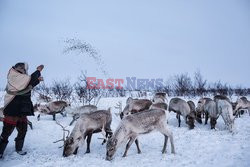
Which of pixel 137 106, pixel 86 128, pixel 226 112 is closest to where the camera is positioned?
pixel 86 128

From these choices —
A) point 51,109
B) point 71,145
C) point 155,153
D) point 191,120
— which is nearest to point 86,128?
point 71,145

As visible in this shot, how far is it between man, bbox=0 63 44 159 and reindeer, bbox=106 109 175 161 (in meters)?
2.41

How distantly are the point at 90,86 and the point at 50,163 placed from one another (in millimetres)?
10708

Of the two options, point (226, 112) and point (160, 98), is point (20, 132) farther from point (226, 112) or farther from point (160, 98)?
point (160, 98)

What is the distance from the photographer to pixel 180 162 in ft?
16.0

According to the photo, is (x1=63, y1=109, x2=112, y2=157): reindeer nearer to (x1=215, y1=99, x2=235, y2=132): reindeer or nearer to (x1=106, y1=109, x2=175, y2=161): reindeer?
(x1=106, y1=109, x2=175, y2=161): reindeer

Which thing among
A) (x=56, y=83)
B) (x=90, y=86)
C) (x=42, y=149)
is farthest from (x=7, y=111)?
(x=56, y=83)

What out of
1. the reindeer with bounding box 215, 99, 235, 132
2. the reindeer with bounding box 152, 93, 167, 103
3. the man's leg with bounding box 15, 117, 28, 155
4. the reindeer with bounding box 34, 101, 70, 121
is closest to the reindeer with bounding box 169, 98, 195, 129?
the reindeer with bounding box 215, 99, 235, 132

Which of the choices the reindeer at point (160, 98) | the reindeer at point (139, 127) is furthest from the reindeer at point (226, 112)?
the reindeer at point (160, 98)

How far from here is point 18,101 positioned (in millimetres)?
5684

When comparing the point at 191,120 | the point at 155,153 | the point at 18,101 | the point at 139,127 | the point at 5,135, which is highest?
the point at 18,101

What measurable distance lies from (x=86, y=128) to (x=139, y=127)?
1566 mm

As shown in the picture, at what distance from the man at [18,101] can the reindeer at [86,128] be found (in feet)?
4.05

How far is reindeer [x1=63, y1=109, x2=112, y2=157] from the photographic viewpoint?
577 cm
